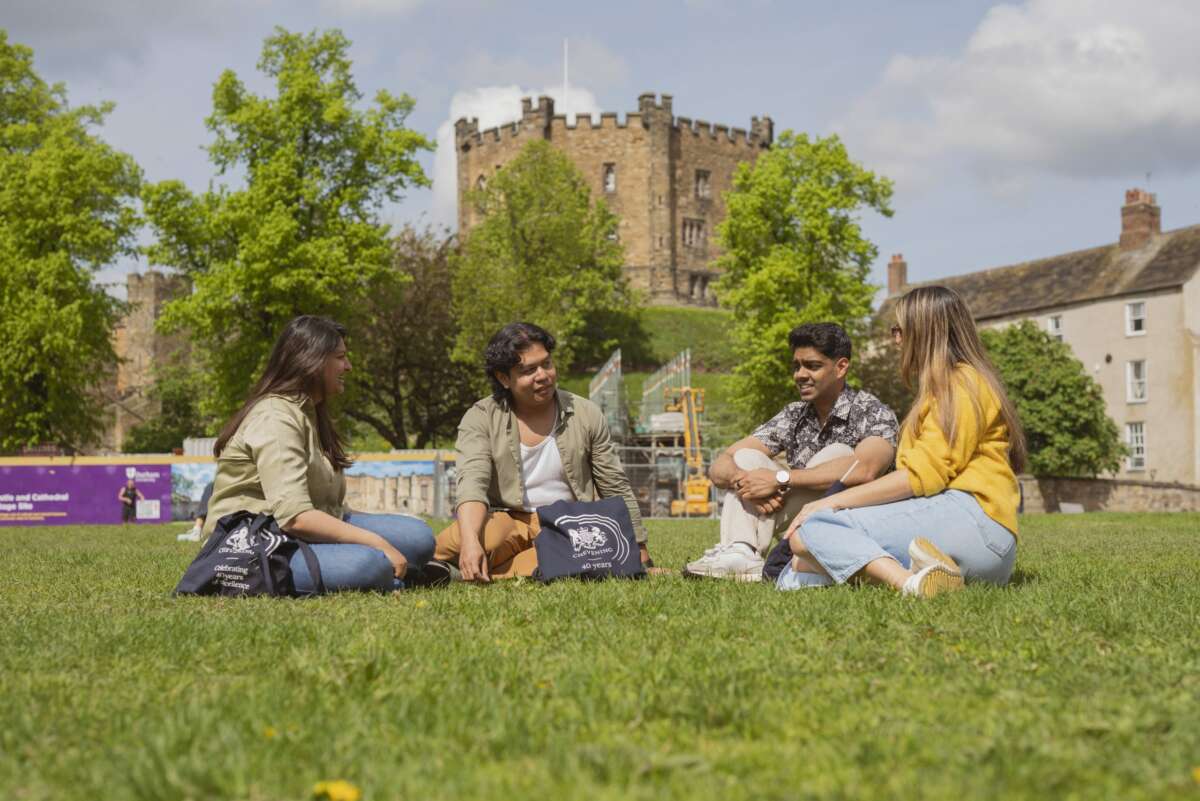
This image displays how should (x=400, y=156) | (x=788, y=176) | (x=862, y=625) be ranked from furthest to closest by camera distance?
(x=788, y=176) → (x=400, y=156) → (x=862, y=625)

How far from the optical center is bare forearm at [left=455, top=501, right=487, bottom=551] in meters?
6.69

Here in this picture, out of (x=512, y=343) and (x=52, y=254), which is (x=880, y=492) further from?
(x=52, y=254)

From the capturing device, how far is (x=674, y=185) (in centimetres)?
7175

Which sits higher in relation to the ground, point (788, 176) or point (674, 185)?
point (674, 185)

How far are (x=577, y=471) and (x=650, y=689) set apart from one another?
3.82 m

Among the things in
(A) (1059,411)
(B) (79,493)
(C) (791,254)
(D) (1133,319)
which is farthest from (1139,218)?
(B) (79,493)

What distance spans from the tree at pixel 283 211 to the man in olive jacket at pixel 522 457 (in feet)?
77.6

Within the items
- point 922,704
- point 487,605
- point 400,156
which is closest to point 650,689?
point 922,704

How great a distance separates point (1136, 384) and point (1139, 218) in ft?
24.0

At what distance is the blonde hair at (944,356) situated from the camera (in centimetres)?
579

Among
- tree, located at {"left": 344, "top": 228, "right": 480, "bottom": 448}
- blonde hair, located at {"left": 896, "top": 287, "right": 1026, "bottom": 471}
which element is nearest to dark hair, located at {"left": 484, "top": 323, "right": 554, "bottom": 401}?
blonde hair, located at {"left": 896, "top": 287, "right": 1026, "bottom": 471}

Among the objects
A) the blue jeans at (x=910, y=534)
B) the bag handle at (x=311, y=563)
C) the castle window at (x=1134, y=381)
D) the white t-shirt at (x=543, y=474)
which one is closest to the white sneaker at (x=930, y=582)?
the blue jeans at (x=910, y=534)

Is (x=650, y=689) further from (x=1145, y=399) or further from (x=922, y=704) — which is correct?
(x=1145, y=399)

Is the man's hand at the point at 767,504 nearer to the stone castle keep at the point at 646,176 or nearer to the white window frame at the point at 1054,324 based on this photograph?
the white window frame at the point at 1054,324
